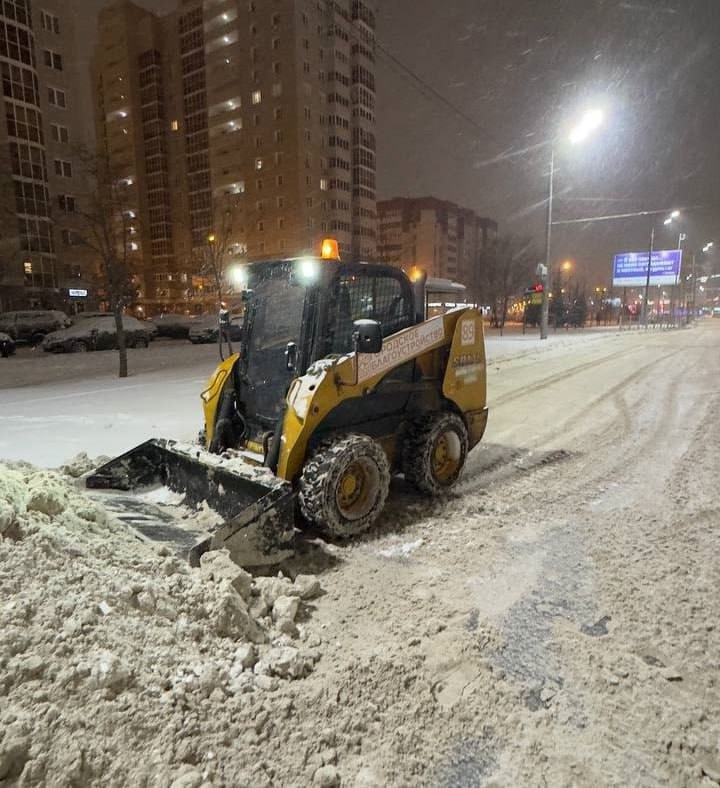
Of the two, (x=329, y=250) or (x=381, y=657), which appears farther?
(x=329, y=250)

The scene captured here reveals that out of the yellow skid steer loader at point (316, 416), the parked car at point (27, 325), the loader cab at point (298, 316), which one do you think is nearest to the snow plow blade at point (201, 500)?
the yellow skid steer loader at point (316, 416)

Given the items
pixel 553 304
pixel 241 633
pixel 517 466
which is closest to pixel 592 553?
pixel 517 466

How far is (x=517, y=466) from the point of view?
6102 mm

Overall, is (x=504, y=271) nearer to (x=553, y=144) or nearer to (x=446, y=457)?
(x=553, y=144)

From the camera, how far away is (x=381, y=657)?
9.18 feet

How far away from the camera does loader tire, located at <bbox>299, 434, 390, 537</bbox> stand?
3.85m

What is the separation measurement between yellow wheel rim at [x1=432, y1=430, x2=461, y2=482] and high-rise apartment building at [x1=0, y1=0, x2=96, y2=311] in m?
43.8

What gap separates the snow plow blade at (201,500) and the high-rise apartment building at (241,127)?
55976 mm

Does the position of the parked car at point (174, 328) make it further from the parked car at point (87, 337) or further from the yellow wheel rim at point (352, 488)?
the yellow wheel rim at point (352, 488)

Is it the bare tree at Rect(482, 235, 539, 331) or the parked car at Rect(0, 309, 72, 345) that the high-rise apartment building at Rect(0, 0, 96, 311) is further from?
the bare tree at Rect(482, 235, 539, 331)

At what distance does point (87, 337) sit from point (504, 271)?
108 feet

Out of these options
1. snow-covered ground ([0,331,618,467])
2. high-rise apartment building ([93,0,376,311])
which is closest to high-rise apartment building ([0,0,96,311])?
high-rise apartment building ([93,0,376,311])

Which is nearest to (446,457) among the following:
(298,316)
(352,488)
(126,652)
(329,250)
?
(352,488)

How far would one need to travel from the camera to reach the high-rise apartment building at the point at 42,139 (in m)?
42.8
